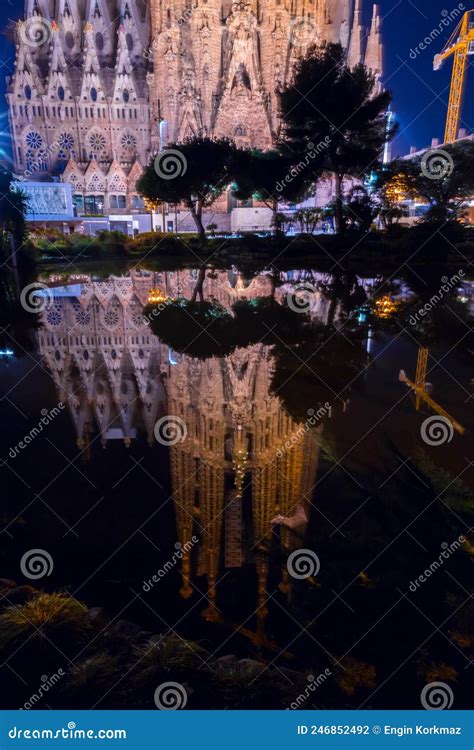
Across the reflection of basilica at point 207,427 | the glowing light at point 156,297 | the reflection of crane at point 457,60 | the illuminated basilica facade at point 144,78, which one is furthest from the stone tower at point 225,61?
the reflection of basilica at point 207,427

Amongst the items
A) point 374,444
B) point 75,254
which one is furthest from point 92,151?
point 374,444

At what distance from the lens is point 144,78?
58250 mm

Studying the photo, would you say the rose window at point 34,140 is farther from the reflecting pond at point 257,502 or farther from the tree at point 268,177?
the reflecting pond at point 257,502

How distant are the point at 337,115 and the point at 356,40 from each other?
3883 cm

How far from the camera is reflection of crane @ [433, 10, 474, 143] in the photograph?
6056 cm

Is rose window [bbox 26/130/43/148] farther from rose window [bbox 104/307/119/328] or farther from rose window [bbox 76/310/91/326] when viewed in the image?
rose window [bbox 104/307/119/328]

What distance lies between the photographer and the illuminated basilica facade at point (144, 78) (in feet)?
169

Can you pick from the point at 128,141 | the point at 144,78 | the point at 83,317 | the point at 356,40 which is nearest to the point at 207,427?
the point at 83,317

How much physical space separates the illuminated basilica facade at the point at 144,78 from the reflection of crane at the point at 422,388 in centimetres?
5145

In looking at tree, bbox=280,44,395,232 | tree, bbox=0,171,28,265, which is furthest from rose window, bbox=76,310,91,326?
tree, bbox=280,44,395,232

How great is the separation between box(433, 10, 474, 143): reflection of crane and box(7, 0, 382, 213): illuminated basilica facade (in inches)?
502
